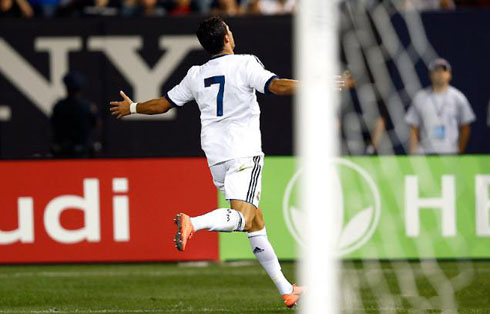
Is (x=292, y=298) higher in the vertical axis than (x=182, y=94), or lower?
lower

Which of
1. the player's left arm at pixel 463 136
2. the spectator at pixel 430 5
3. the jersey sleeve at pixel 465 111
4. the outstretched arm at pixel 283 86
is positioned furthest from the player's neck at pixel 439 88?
the outstretched arm at pixel 283 86

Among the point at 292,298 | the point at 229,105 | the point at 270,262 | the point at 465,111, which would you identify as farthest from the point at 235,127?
the point at 465,111

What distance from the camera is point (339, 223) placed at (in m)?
11.6

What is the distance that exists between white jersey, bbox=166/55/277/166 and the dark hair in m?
0.11

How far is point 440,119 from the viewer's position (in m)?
14.0

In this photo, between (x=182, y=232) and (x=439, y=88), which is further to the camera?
(x=439, y=88)

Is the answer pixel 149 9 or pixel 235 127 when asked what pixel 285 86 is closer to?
pixel 235 127

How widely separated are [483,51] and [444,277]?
525cm

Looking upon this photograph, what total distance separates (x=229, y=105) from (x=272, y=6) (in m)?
8.09

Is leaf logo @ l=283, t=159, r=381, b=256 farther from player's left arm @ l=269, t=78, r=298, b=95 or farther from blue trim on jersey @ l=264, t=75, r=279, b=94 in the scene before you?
player's left arm @ l=269, t=78, r=298, b=95

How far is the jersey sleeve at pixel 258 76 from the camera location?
A: 834cm

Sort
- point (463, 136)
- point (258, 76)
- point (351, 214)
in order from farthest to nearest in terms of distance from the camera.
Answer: point (463, 136)
point (351, 214)
point (258, 76)

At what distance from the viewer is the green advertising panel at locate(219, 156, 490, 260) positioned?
11844 millimetres

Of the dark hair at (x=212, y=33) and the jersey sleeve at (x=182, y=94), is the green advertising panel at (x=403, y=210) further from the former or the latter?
the dark hair at (x=212, y=33)
